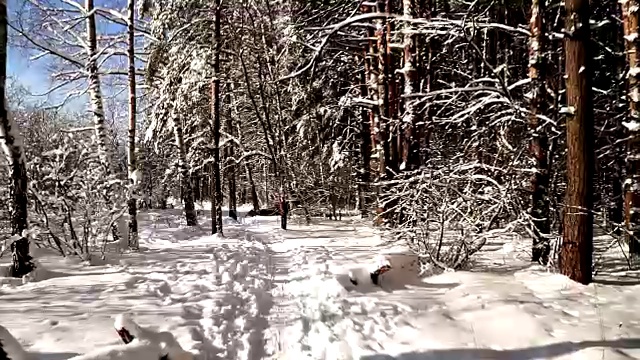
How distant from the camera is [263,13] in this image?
57.2ft

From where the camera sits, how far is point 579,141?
5777 millimetres

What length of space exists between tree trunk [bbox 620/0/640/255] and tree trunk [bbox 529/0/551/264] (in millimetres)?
1412

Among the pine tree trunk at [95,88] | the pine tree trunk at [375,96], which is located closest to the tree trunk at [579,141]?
the pine tree trunk at [375,96]

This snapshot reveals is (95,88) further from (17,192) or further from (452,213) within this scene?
(452,213)

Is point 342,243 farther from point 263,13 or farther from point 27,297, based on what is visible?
point 263,13

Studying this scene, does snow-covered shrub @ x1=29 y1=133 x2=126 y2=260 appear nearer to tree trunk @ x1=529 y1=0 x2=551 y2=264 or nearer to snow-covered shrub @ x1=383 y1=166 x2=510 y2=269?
snow-covered shrub @ x1=383 y1=166 x2=510 y2=269

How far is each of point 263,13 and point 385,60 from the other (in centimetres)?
745

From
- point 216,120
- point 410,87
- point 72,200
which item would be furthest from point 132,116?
point 410,87

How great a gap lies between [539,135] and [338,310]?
434cm

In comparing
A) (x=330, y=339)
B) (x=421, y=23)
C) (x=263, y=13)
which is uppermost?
(x=263, y=13)

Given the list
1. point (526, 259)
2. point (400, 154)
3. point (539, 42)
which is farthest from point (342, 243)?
point (539, 42)

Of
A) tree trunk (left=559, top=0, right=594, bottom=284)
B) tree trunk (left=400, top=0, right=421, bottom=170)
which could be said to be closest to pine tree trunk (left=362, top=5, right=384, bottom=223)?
tree trunk (left=400, top=0, right=421, bottom=170)

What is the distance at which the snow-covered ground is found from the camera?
4371 mm

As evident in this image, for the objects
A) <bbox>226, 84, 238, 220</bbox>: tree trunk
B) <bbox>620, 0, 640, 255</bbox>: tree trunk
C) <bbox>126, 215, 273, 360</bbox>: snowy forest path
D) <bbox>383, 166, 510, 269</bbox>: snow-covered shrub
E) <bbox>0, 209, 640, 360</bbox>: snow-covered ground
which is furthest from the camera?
<bbox>226, 84, 238, 220</bbox>: tree trunk
